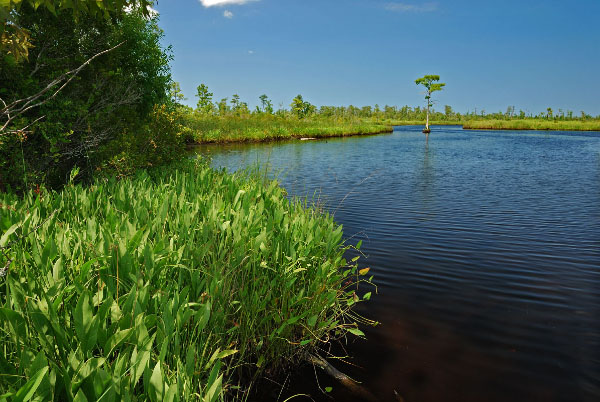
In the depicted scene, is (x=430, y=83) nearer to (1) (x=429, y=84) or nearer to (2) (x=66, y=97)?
(1) (x=429, y=84)

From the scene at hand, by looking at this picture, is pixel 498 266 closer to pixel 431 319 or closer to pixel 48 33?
pixel 431 319

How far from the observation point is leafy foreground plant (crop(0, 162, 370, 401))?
1.87 meters

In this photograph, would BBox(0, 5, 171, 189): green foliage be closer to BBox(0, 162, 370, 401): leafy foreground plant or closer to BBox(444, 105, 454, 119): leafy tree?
BBox(0, 162, 370, 401): leafy foreground plant

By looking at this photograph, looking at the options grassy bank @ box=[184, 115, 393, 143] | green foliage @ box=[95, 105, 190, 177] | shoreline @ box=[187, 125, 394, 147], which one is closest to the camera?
green foliage @ box=[95, 105, 190, 177]

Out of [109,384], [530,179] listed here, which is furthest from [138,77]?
[530,179]

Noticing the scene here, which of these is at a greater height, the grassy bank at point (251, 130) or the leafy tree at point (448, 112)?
the leafy tree at point (448, 112)

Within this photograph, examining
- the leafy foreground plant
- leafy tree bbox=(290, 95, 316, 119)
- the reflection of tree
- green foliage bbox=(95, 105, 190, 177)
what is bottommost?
the reflection of tree

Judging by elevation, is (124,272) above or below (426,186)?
above

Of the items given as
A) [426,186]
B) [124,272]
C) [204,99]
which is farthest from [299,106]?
[124,272]

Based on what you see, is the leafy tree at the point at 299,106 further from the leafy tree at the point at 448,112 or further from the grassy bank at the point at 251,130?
the leafy tree at the point at 448,112

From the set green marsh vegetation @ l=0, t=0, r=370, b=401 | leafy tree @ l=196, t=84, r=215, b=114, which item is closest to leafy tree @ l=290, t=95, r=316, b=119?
leafy tree @ l=196, t=84, r=215, b=114

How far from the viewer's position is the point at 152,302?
2.74 m

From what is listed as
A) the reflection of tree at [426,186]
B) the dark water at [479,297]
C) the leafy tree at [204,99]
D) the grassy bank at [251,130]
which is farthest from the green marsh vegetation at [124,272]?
the leafy tree at [204,99]

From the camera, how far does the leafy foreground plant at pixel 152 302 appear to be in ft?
6.12
